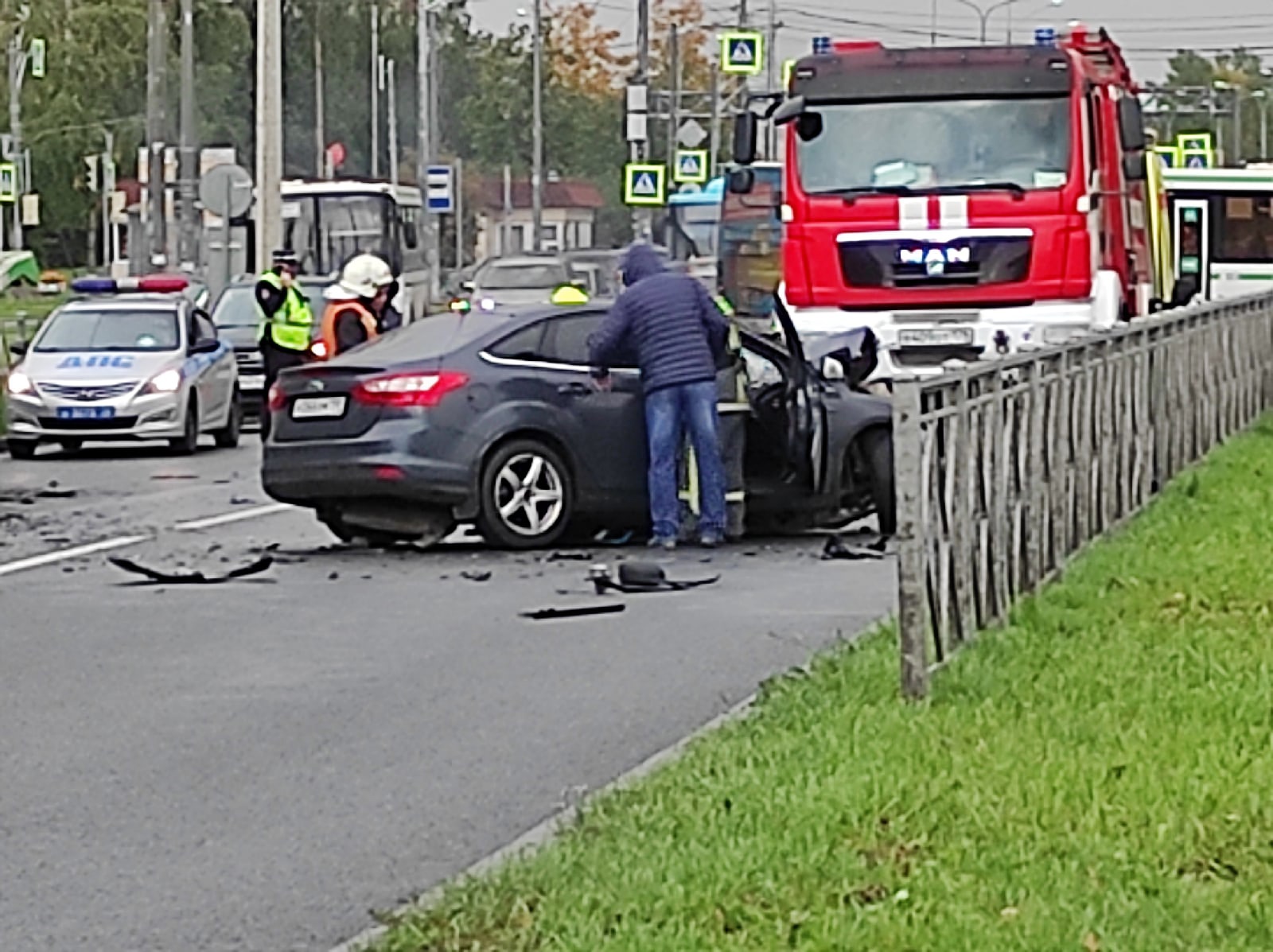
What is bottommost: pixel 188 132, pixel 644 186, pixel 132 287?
pixel 132 287

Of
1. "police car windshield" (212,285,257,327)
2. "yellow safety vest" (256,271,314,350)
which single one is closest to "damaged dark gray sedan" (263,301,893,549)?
"yellow safety vest" (256,271,314,350)

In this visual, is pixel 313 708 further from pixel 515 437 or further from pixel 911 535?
pixel 515 437

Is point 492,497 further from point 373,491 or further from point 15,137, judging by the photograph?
point 15,137

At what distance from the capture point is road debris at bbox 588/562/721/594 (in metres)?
15.2

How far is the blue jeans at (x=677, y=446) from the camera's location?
16.9 meters

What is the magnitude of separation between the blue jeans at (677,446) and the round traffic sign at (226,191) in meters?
21.8

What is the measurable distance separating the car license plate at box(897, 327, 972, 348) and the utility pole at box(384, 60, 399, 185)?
7532 cm

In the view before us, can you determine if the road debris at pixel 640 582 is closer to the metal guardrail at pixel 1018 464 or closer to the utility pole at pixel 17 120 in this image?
the metal guardrail at pixel 1018 464

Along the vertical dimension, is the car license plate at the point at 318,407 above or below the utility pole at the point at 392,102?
below

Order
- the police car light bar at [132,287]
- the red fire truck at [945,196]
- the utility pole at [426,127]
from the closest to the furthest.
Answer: the red fire truck at [945,196] → the police car light bar at [132,287] → the utility pole at [426,127]

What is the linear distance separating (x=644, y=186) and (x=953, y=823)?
43.7 m

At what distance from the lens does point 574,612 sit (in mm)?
14227

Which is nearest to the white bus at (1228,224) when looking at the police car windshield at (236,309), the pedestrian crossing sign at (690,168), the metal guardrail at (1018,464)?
the pedestrian crossing sign at (690,168)

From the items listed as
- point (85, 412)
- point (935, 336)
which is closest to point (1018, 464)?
point (935, 336)
